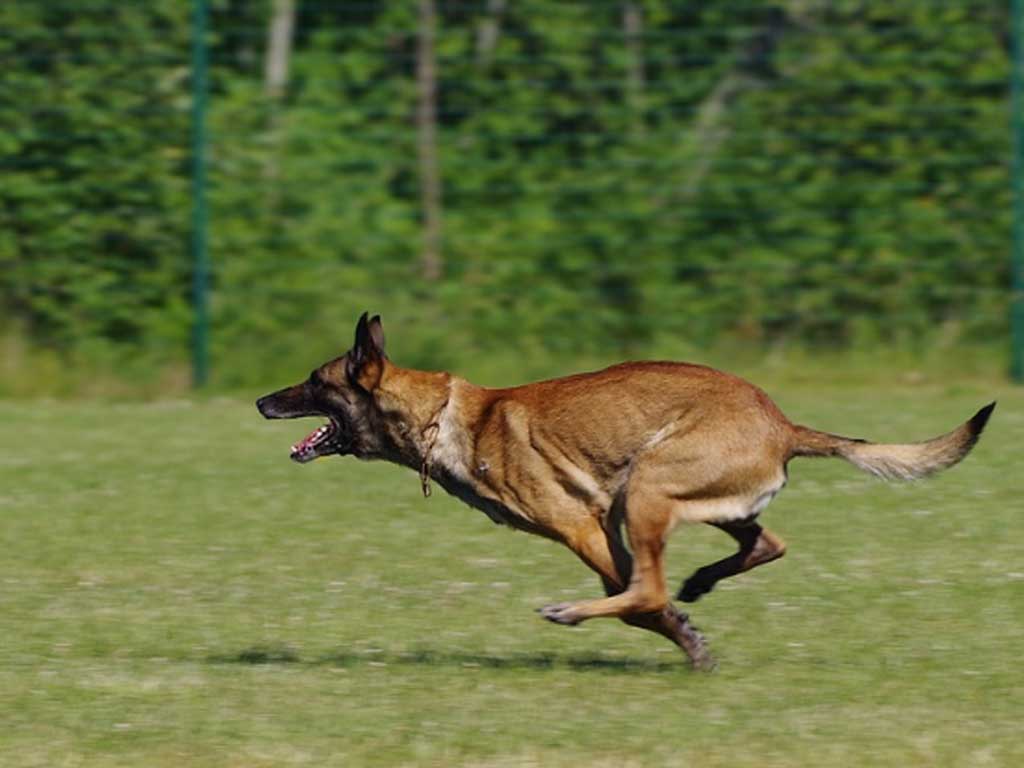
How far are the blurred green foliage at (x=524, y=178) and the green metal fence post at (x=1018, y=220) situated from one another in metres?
0.14

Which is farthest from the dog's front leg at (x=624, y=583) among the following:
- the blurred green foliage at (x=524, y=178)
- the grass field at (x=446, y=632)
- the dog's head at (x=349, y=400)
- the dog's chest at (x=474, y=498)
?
the blurred green foliage at (x=524, y=178)

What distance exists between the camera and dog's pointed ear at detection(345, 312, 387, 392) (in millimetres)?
7305

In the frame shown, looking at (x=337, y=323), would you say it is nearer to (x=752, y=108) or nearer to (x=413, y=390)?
(x=752, y=108)

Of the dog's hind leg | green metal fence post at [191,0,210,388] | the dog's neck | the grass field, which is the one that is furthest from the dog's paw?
green metal fence post at [191,0,210,388]

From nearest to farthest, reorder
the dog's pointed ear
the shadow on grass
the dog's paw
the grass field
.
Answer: the grass field < the dog's paw < the shadow on grass < the dog's pointed ear

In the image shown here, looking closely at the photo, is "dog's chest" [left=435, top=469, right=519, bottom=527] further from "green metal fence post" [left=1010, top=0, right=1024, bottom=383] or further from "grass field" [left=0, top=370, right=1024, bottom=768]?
"green metal fence post" [left=1010, top=0, right=1024, bottom=383]

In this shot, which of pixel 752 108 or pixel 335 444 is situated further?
pixel 752 108

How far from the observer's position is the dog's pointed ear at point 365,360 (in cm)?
730

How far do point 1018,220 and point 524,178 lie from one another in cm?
369

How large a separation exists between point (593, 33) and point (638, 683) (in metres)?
10.2

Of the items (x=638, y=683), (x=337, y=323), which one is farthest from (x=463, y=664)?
(x=337, y=323)

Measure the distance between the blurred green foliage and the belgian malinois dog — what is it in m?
8.40

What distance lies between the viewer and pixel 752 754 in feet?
18.6

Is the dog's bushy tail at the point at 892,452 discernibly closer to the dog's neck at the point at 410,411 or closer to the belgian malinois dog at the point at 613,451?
the belgian malinois dog at the point at 613,451
